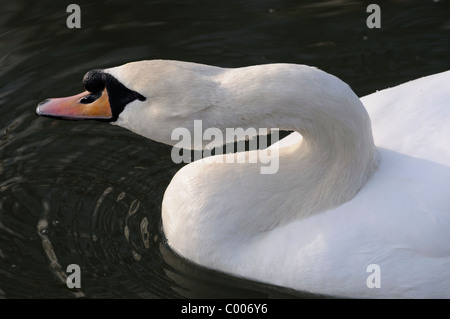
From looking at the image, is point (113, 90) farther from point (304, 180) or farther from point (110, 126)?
point (110, 126)

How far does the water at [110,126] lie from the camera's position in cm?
648

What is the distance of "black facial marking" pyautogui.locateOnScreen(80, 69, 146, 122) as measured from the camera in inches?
216

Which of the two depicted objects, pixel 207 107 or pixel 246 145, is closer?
pixel 207 107

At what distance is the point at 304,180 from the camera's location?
6.05 meters

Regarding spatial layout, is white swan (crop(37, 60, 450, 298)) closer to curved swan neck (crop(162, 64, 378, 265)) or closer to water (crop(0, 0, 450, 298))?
curved swan neck (crop(162, 64, 378, 265))

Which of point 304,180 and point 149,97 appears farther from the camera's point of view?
point 304,180

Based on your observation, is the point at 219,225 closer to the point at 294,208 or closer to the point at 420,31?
the point at 294,208

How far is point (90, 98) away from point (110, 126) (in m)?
2.39

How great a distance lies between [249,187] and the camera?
6.08 metres

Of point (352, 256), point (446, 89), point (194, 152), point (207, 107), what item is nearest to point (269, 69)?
point (207, 107)

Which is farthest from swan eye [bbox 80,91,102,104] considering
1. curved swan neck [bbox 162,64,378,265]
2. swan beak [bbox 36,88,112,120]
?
curved swan neck [bbox 162,64,378,265]

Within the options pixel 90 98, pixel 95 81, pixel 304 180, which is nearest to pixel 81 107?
pixel 90 98

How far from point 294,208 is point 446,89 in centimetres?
144

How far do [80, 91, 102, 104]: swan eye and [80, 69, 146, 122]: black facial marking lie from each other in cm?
4
